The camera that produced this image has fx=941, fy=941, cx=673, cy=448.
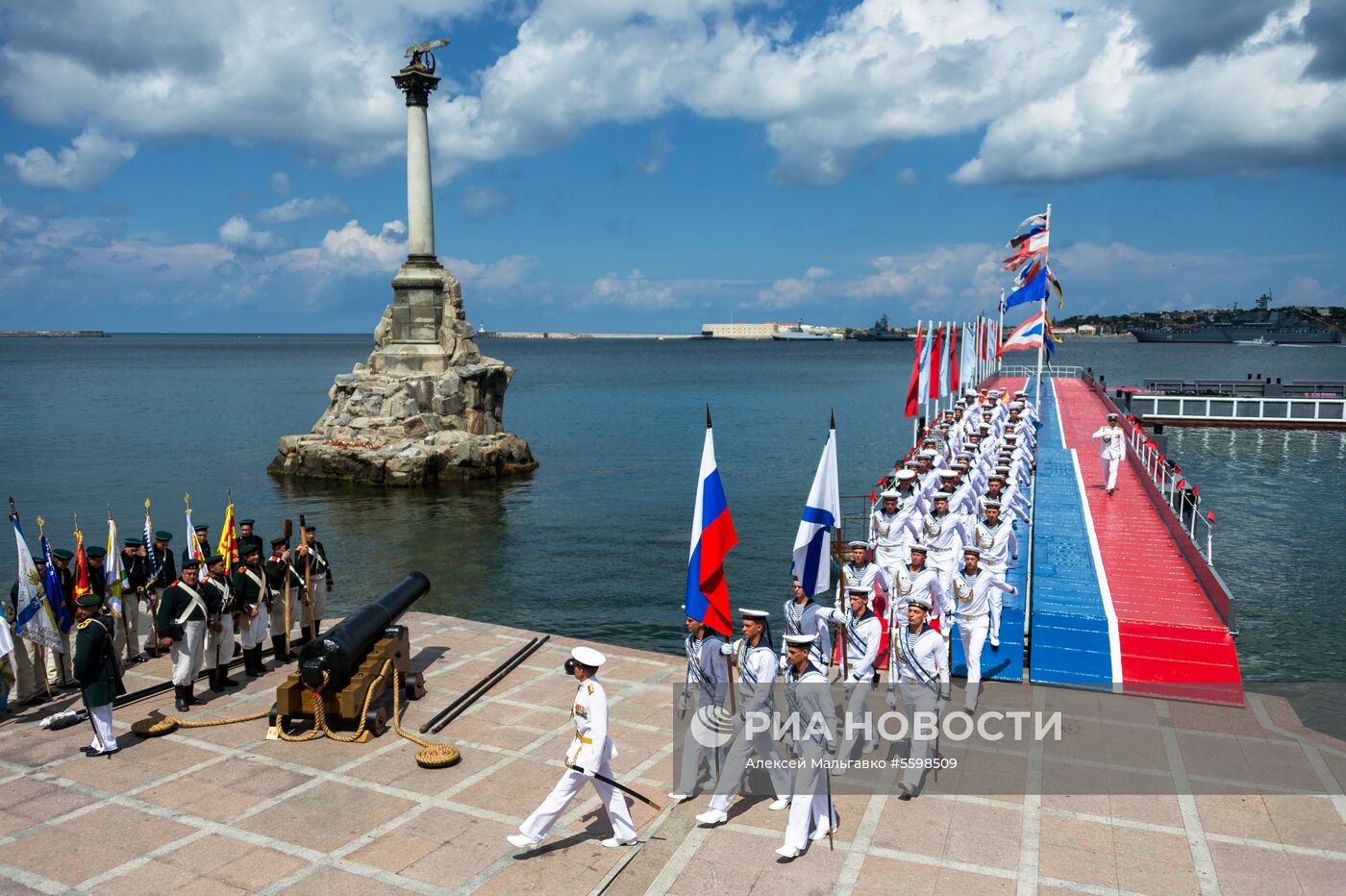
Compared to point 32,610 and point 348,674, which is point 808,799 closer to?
point 348,674

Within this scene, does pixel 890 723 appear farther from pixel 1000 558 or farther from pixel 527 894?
pixel 527 894

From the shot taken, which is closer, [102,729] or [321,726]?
[102,729]

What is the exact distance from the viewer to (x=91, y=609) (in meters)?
9.73

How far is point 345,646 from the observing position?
10141 mm

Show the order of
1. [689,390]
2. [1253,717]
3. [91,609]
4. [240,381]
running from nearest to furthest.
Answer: [91,609]
[1253,717]
[689,390]
[240,381]

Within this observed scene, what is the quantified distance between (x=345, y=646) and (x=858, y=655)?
214 inches

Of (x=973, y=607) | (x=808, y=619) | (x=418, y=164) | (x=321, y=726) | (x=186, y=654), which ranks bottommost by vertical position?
(x=321, y=726)

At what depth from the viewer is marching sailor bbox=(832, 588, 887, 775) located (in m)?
9.34

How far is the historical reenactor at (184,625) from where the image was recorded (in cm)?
1091

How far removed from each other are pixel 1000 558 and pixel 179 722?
32.9 feet

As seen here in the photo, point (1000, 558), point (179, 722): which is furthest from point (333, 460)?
point (1000, 558)

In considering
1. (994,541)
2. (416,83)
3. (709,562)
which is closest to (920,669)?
(709,562)

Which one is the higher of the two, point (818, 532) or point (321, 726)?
point (818, 532)

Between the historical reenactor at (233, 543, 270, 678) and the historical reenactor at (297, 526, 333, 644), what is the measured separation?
82 centimetres
